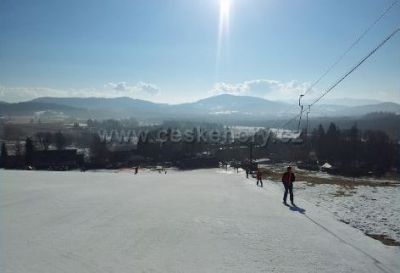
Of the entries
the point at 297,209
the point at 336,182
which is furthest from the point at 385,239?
the point at 336,182

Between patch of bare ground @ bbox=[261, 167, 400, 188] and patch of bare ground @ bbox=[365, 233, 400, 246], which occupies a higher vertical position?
patch of bare ground @ bbox=[365, 233, 400, 246]

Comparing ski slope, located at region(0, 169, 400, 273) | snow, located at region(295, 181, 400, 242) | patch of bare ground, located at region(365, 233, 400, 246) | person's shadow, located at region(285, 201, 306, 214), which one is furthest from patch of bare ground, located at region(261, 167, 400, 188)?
ski slope, located at region(0, 169, 400, 273)

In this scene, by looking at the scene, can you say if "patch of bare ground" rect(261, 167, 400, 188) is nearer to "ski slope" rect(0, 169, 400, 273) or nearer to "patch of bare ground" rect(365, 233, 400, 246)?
"patch of bare ground" rect(365, 233, 400, 246)

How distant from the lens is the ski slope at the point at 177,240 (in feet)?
29.2

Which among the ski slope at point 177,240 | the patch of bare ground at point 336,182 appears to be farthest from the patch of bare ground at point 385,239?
the patch of bare ground at point 336,182

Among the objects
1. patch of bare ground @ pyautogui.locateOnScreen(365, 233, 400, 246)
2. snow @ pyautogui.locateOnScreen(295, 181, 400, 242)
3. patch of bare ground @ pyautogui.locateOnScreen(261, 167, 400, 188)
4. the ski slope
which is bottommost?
patch of bare ground @ pyautogui.locateOnScreen(261, 167, 400, 188)

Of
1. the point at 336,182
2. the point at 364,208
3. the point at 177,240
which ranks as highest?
the point at 177,240

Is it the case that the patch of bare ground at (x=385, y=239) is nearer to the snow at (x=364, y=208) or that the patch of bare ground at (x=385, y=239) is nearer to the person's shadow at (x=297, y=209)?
the snow at (x=364, y=208)

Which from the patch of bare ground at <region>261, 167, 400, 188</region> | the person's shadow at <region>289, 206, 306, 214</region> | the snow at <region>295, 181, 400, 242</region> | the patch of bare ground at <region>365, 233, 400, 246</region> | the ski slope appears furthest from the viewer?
the patch of bare ground at <region>261, 167, 400, 188</region>

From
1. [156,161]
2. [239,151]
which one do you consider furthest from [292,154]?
[156,161]

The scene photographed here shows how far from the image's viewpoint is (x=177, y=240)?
10883mm

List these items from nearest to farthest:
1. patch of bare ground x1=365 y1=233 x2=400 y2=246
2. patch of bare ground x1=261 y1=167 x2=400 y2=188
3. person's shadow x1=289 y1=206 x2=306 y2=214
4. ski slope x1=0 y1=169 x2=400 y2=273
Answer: ski slope x1=0 y1=169 x2=400 y2=273
patch of bare ground x1=365 y1=233 x2=400 y2=246
person's shadow x1=289 y1=206 x2=306 y2=214
patch of bare ground x1=261 y1=167 x2=400 y2=188

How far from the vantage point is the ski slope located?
29.2 ft

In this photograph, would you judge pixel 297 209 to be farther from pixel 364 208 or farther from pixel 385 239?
pixel 385 239
